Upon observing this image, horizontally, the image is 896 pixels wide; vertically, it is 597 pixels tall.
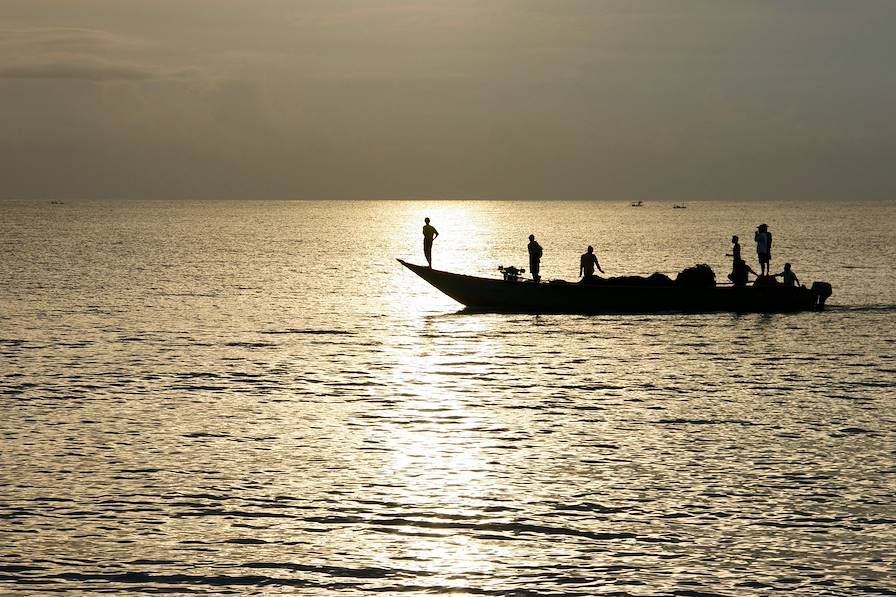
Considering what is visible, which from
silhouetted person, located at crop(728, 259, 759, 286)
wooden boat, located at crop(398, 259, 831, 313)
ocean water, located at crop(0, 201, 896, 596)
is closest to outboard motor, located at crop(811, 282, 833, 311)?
wooden boat, located at crop(398, 259, 831, 313)

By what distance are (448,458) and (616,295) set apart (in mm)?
24326

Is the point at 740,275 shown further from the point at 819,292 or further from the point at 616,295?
the point at 616,295

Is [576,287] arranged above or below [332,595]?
above

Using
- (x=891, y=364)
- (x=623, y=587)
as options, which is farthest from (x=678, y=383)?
(x=623, y=587)

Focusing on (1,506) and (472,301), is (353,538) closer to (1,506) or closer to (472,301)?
(1,506)

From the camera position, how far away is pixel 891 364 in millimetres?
30297

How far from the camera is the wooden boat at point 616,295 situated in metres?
41.6

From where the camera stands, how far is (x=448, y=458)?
18.2m

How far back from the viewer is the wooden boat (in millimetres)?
41562

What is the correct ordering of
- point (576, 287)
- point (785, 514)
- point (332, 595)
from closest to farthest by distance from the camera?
point (332, 595) → point (785, 514) → point (576, 287)

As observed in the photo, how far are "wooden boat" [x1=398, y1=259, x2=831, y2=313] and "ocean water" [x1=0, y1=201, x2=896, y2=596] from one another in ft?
4.30

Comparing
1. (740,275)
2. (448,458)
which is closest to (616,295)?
(740,275)

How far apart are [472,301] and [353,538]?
98.1 feet

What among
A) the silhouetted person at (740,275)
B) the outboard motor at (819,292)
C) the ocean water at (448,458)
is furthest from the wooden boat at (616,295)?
the ocean water at (448,458)
